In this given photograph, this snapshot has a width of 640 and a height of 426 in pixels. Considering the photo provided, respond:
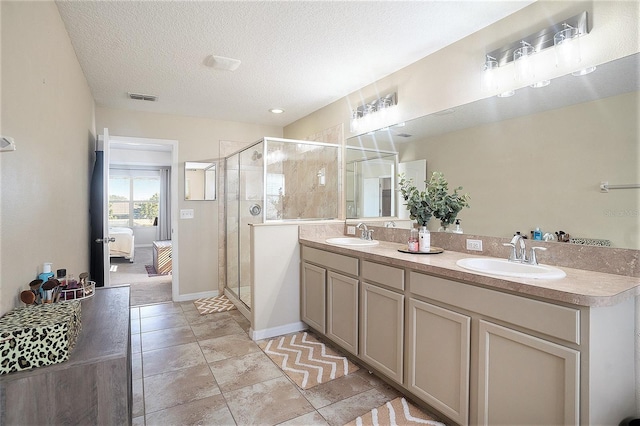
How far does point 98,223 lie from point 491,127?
11.2 ft

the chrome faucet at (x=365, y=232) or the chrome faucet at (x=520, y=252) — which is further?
the chrome faucet at (x=365, y=232)

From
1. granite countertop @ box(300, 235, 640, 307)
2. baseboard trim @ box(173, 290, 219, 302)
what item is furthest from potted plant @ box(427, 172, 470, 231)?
baseboard trim @ box(173, 290, 219, 302)

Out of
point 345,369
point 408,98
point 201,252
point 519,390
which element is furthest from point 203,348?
point 408,98

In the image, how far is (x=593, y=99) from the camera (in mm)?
1639

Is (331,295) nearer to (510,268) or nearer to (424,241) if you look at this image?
(424,241)

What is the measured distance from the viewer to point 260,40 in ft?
7.56

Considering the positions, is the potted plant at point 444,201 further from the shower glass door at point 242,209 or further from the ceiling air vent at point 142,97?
the ceiling air vent at point 142,97

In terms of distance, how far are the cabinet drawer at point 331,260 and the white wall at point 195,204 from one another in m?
1.85

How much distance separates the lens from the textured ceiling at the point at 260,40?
6.40ft

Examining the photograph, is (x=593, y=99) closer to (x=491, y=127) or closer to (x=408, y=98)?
(x=491, y=127)

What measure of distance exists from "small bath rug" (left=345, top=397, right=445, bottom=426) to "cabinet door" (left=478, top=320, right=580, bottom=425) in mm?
392

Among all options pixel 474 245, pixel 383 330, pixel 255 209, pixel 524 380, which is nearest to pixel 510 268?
pixel 474 245

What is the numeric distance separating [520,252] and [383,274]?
0.81m

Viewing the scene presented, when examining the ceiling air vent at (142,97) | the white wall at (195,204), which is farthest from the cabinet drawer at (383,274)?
the ceiling air vent at (142,97)
